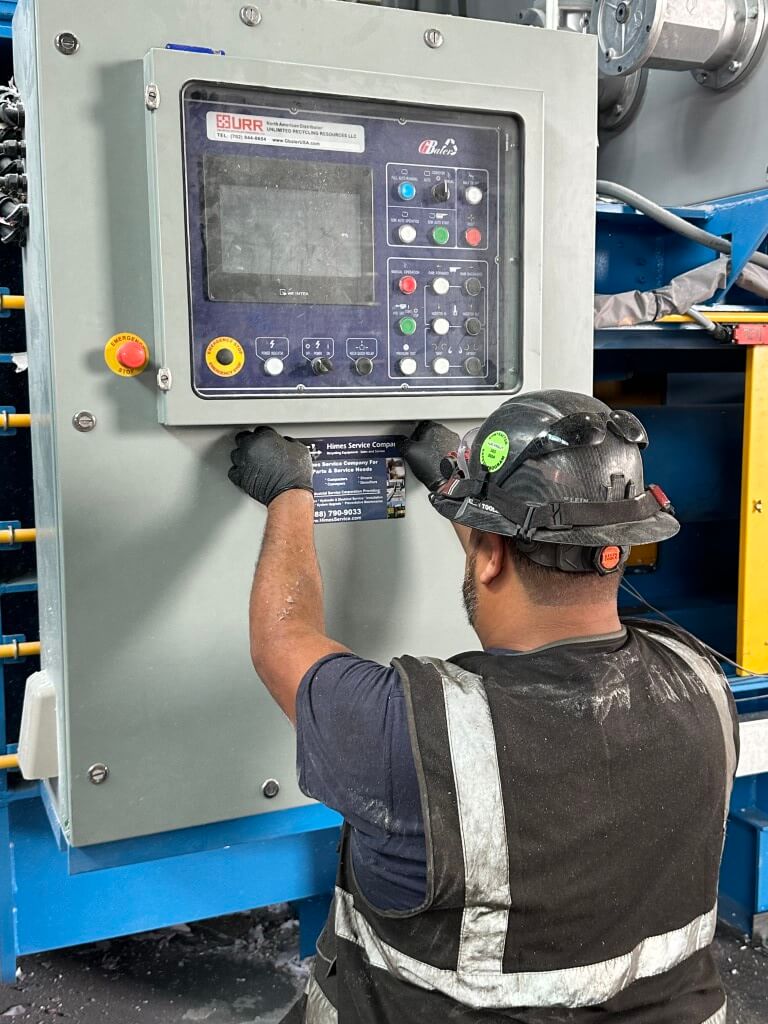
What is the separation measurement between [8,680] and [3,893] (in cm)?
39

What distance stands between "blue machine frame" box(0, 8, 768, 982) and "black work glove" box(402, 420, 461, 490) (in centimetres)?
47

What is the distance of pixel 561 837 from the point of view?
0.92 m

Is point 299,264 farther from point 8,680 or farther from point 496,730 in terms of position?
point 8,680

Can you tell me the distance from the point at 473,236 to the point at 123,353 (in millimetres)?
472

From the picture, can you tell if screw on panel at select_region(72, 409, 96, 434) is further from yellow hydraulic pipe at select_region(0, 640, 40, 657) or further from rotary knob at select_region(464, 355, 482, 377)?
yellow hydraulic pipe at select_region(0, 640, 40, 657)

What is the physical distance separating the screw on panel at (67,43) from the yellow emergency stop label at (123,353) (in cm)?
30

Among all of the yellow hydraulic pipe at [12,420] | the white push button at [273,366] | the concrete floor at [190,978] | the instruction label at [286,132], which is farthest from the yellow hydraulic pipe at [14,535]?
the concrete floor at [190,978]

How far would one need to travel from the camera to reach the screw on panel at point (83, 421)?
1088mm

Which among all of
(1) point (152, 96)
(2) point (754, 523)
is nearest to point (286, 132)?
(1) point (152, 96)

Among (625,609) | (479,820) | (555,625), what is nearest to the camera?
(479,820)

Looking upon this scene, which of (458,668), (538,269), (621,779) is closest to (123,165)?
(538,269)

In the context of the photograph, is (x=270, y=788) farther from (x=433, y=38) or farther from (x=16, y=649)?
(x=433, y=38)

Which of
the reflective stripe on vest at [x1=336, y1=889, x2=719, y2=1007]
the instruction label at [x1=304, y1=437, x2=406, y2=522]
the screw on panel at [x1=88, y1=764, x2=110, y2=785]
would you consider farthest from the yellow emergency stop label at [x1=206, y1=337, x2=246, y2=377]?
the reflective stripe on vest at [x1=336, y1=889, x2=719, y2=1007]

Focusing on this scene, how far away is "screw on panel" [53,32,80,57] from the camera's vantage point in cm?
104
